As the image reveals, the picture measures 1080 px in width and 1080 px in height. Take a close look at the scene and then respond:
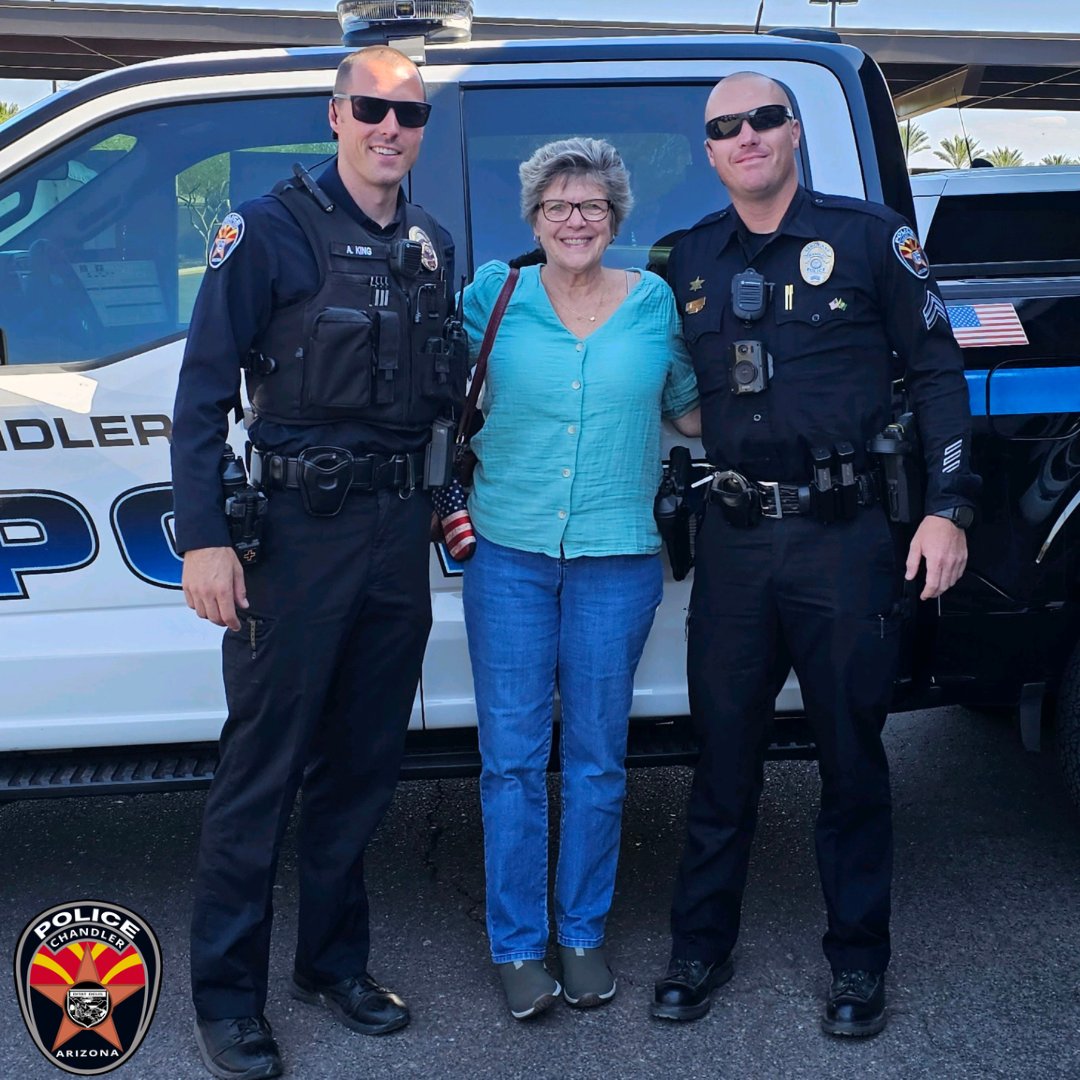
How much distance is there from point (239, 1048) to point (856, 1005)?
45.7 inches

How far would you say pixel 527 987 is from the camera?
8.66 feet

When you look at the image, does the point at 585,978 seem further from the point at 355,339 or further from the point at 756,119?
the point at 756,119

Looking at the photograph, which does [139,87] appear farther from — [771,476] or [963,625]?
[963,625]

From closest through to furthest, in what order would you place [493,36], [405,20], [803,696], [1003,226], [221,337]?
[221,337] → [803,696] → [405,20] → [1003,226] → [493,36]

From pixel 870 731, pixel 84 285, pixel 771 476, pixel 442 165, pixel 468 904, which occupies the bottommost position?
pixel 468 904

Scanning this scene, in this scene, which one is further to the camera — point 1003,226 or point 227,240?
point 1003,226

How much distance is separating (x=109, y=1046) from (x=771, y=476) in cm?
159

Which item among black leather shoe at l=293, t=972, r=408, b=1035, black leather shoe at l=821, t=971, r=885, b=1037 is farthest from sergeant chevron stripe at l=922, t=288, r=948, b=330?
black leather shoe at l=293, t=972, r=408, b=1035

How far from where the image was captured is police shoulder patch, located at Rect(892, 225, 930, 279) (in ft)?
8.01

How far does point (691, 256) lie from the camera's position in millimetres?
→ 2596

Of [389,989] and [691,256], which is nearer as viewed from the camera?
[691,256]

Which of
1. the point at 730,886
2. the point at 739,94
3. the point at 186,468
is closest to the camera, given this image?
the point at 186,468

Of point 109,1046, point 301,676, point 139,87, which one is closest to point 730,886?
point 301,676

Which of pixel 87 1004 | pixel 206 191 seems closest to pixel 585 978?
pixel 87 1004
